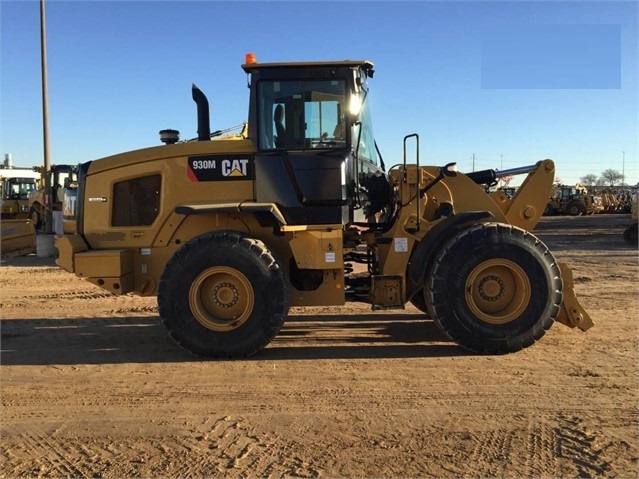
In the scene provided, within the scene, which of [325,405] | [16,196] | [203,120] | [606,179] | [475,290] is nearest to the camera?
[325,405]

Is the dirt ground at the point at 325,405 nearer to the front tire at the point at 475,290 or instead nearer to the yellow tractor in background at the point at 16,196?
the front tire at the point at 475,290

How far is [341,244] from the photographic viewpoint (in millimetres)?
5504

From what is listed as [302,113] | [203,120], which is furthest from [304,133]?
[203,120]

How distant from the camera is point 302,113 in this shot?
5.50m

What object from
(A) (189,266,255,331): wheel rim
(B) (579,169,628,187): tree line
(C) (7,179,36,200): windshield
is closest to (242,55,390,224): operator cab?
(A) (189,266,255,331): wheel rim

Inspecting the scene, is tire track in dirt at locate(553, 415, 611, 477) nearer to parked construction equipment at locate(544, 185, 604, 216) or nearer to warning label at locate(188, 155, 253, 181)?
warning label at locate(188, 155, 253, 181)

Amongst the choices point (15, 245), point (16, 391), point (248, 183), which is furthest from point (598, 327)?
point (15, 245)

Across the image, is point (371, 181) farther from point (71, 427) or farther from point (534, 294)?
point (71, 427)

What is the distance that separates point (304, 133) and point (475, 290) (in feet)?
7.76

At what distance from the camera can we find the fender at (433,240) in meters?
5.50

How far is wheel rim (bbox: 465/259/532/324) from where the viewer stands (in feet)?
17.4

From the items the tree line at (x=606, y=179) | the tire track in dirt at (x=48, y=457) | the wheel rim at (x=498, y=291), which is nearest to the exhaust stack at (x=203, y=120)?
the wheel rim at (x=498, y=291)

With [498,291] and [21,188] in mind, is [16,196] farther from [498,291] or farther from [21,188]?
[498,291]

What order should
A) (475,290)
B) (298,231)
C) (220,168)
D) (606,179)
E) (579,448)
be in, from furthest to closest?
(606,179)
(220,168)
(298,231)
(475,290)
(579,448)
